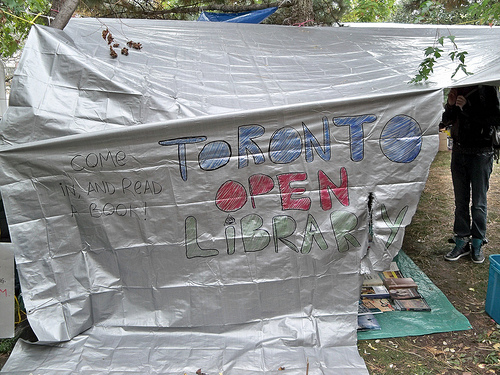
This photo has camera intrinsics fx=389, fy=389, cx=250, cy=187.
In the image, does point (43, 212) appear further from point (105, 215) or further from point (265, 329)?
point (265, 329)

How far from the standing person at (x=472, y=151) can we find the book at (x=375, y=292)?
3.21 ft

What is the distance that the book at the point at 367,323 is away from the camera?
2.65m

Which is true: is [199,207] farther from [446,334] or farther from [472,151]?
[472,151]

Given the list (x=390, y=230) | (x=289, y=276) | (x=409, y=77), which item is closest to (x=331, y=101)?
(x=409, y=77)

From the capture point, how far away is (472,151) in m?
3.22

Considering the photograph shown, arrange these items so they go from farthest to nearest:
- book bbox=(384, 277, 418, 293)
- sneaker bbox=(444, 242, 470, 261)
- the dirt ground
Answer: sneaker bbox=(444, 242, 470, 261) < book bbox=(384, 277, 418, 293) < the dirt ground

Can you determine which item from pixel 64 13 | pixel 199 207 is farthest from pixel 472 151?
pixel 64 13

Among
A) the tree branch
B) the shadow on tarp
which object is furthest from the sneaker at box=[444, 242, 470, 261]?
the tree branch

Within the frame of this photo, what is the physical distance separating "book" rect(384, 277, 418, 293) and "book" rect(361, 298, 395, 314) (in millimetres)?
140

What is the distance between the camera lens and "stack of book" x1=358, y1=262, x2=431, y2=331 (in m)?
2.76

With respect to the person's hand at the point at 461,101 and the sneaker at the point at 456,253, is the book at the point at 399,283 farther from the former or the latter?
the person's hand at the point at 461,101

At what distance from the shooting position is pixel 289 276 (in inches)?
99.4

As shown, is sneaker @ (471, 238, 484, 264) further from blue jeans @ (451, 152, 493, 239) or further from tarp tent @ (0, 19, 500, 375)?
tarp tent @ (0, 19, 500, 375)

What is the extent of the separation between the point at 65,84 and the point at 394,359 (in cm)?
269
